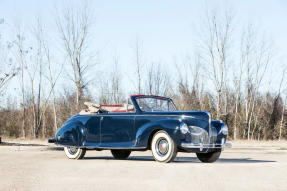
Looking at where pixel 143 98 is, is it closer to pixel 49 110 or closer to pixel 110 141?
pixel 110 141

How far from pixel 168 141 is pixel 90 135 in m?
2.68

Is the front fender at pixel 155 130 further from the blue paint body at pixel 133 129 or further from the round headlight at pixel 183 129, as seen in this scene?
the round headlight at pixel 183 129

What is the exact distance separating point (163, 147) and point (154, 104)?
171 cm

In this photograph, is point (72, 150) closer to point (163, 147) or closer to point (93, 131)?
point (93, 131)

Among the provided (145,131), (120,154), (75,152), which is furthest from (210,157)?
(75,152)

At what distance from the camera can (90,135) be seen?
1142 centimetres

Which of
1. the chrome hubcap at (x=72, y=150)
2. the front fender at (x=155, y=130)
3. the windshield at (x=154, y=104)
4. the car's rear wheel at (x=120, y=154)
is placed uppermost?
the windshield at (x=154, y=104)

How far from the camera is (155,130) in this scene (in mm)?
10195

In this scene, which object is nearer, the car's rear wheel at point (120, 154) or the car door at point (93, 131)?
the car door at point (93, 131)

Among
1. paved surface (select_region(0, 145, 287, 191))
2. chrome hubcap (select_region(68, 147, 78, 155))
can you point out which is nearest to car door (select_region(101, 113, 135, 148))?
chrome hubcap (select_region(68, 147, 78, 155))

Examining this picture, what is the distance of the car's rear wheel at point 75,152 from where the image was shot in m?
11.9

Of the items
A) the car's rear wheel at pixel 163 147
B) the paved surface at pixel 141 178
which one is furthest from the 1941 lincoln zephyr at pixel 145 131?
the paved surface at pixel 141 178

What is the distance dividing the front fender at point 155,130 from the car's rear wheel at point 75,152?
7.49ft

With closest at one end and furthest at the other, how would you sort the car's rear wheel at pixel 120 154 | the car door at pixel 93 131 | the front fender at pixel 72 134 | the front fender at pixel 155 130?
the front fender at pixel 155 130 < the car door at pixel 93 131 < the front fender at pixel 72 134 < the car's rear wheel at pixel 120 154
